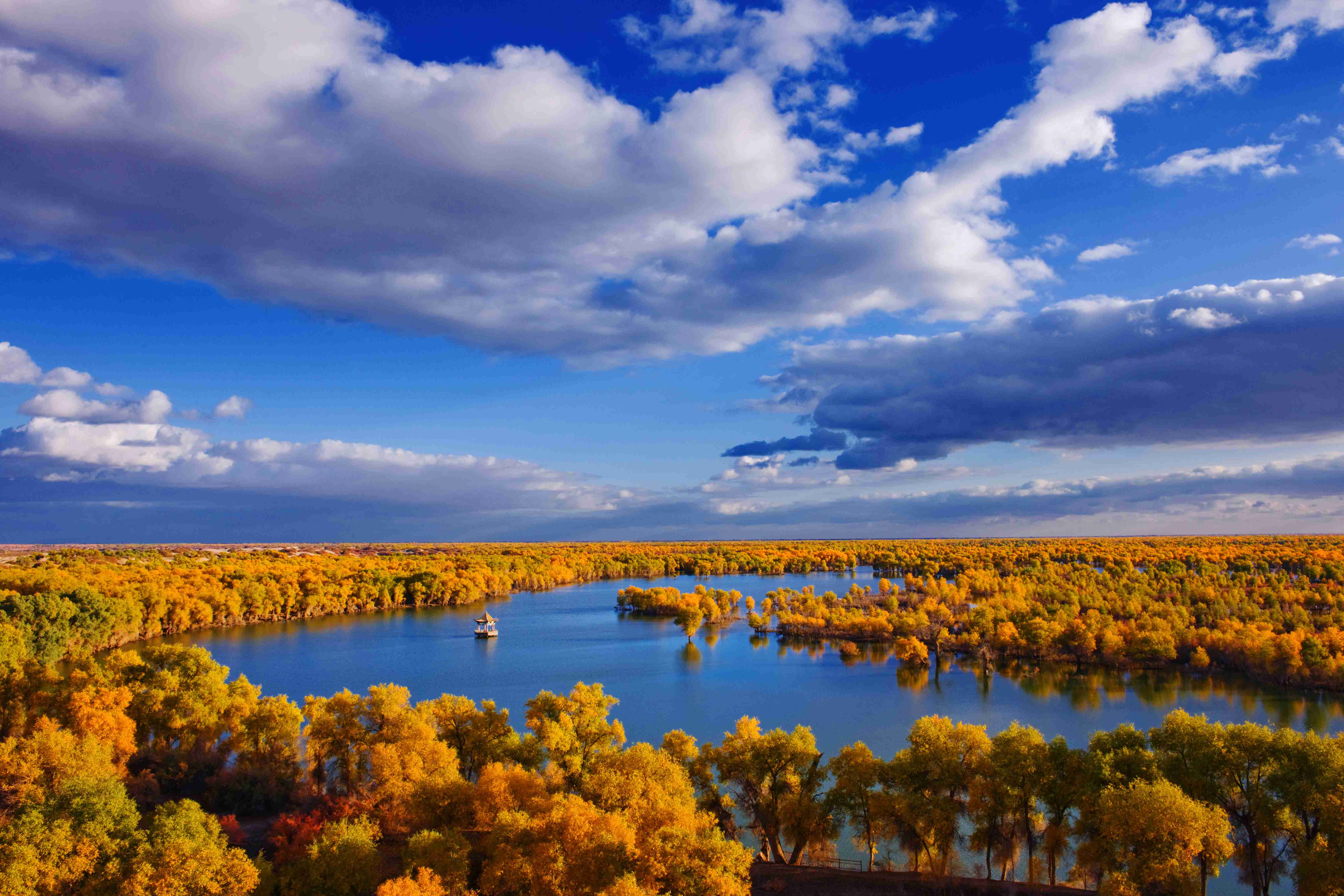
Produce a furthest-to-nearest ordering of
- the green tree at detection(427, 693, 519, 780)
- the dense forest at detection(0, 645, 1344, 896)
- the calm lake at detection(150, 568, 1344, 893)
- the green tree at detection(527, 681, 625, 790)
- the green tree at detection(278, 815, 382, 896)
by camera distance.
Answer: the calm lake at detection(150, 568, 1344, 893)
the green tree at detection(427, 693, 519, 780)
the green tree at detection(527, 681, 625, 790)
the green tree at detection(278, 815, 382, 896)
the dense forest at detection(0, 645, 1344, 896)

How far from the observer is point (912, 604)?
346 feet

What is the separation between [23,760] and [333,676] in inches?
1583

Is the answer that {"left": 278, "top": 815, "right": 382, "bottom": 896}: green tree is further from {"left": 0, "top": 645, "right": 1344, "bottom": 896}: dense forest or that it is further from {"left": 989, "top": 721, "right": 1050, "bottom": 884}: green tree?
{"left": 989, "top": 721, "right": 1050, "bottom": 884}: green tree

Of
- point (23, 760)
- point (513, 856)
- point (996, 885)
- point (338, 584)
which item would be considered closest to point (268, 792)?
point (23, 760)

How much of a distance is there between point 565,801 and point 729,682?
44889 millimetres

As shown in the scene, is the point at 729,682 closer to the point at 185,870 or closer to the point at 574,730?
the point at 574,730

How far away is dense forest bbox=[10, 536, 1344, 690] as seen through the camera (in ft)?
224

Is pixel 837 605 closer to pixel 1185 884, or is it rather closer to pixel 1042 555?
pixel 1185 884

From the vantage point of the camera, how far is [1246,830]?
27.1 metres

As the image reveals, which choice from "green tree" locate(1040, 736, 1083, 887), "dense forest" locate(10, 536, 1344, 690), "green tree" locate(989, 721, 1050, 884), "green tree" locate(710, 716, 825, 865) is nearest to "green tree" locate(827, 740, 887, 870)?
"green tree" locate(710, 716, 825, 865)

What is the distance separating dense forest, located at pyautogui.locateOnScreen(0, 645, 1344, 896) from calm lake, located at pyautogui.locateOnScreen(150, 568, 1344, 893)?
6.51 meters

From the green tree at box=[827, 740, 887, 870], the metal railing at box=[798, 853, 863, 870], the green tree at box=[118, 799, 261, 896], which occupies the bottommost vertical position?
the metal railing at box=[798, 853, 863, 870]

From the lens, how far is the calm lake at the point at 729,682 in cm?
5375

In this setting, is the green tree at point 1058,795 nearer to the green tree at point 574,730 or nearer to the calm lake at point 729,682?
the calm lake at point 729,682
